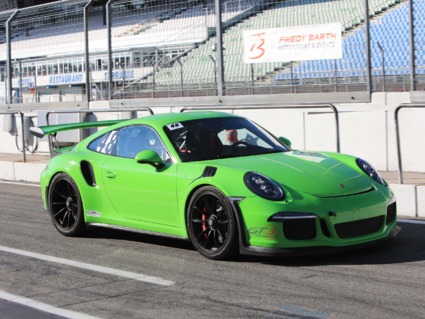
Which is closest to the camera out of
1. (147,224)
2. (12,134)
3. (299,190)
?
(299,190)

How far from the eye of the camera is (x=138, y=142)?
289 inches

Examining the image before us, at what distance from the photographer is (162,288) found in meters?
5.51

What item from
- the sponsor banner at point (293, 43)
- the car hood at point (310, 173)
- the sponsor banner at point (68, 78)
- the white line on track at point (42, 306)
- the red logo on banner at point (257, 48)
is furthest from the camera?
the sponsor banner at point (68, 78)

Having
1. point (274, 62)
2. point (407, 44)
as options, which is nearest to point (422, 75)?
point (407, 44)

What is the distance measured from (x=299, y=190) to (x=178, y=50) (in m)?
9.18

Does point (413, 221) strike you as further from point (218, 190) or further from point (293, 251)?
point (218, 190)

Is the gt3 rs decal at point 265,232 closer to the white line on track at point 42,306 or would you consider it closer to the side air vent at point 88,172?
the white line on track at point 42,306

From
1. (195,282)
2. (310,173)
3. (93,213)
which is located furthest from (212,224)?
(93,213)

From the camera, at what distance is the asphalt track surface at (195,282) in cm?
483

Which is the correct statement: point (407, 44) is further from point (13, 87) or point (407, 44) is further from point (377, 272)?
point (13, 87)

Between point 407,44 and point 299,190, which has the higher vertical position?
point 407,44

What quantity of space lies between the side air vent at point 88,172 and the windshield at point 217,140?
1.05 m

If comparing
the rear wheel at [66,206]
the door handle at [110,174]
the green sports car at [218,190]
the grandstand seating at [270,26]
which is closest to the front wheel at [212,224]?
the green sports car at [218,190]

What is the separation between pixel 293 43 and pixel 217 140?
5.72 m
